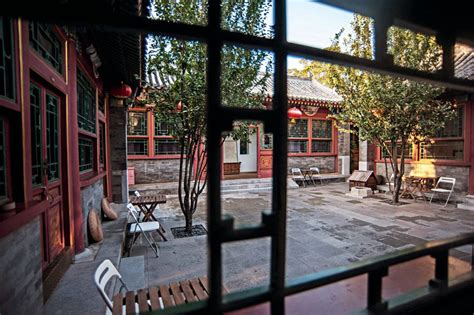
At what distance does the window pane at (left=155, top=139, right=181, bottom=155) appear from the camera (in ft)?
29.4

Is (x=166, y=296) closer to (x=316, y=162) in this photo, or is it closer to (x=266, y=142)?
(x=266, y=142)

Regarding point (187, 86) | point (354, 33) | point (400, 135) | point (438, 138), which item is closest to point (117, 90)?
point (187, 86)

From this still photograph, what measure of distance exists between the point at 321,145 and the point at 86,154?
9.84 metres

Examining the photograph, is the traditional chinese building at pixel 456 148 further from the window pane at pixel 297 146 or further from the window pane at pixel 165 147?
the window pane at pixel 165 147

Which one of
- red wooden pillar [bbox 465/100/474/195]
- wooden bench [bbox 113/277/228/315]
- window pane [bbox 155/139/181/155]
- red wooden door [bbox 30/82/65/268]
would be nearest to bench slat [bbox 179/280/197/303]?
wooden bench [bbox 113/277/228/315]

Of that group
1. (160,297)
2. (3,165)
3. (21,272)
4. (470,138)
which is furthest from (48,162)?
(470,138)

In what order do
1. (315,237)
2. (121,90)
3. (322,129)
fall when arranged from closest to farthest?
(315,237) < (121,90) < (322,129)

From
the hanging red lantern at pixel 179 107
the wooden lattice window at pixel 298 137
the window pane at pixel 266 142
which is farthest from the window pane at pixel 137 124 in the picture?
the wooden lattice window at pixel 298 137

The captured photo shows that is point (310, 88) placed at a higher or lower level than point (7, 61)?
higher

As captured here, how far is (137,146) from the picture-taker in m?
8.70

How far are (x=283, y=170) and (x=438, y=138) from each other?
8.93 m

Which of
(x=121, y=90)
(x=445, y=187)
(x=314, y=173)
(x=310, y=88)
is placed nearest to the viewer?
(x=121, y=90)

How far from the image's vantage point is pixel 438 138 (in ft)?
24.8

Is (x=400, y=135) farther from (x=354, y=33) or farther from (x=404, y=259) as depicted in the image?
(x=404, y=259)
